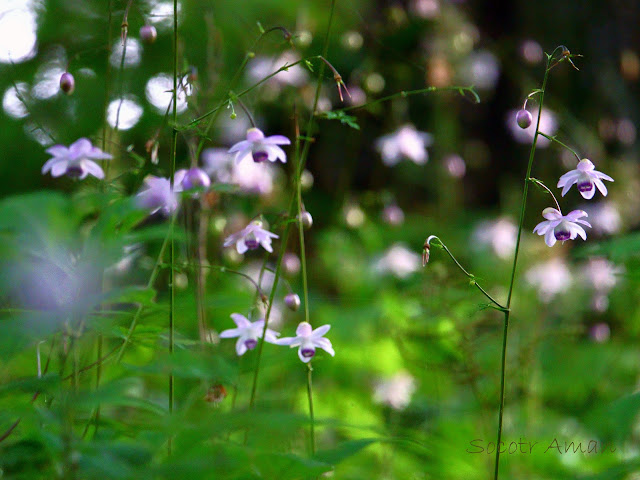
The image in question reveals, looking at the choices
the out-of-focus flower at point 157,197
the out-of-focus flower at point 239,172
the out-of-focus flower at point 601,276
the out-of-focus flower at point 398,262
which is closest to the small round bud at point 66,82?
the out-of-focus flower at point 157,197

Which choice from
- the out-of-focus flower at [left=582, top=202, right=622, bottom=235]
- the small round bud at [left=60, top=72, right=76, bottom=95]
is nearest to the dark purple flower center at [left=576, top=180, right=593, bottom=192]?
the small round bud at [left=60, top=72, right=76, bottom=95]

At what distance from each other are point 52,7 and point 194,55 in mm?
926

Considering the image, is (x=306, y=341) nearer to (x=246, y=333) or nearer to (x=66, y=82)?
(x=246, y=333)

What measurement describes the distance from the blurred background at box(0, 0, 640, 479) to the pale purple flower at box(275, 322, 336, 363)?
86 millimetres

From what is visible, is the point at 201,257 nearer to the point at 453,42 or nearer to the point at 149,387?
the point at 149,387

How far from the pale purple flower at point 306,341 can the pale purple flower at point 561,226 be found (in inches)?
18.0

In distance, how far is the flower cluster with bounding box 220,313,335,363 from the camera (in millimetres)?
1287

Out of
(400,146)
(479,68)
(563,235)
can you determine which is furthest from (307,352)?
(479,68)

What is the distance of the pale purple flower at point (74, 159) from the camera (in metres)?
1.17

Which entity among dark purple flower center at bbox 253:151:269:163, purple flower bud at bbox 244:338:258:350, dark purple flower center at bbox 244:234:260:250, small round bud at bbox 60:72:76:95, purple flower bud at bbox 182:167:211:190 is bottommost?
purple flower bud at bbox 244:338:258:350

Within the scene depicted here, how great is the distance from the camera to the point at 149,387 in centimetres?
279

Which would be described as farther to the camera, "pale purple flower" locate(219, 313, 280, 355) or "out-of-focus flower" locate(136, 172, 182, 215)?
"pale purple flower" locate(219, 313, 280, 355)

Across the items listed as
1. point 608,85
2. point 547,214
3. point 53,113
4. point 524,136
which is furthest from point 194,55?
point 547,214

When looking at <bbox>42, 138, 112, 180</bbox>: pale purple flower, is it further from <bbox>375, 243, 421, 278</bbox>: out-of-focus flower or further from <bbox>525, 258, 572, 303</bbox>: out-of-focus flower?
<bbox>525, 258, 572, 303</bbox>: out-of-focus flower
